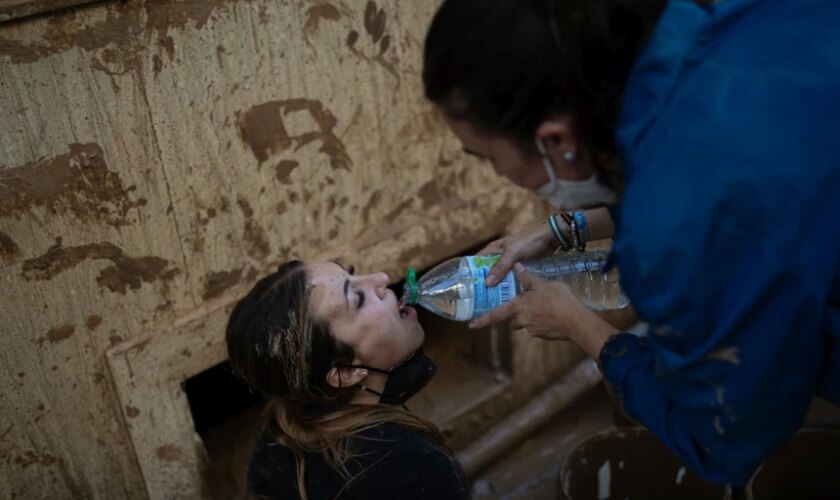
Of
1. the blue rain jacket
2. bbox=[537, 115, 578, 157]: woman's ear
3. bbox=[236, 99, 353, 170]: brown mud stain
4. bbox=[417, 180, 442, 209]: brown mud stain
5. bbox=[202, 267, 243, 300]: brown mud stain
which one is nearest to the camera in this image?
the blue rain jacket

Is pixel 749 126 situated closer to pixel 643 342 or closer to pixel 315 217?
pixel 643 342

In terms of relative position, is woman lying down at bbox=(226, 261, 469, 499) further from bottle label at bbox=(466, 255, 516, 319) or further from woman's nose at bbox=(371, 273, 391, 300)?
bottle label at bbox=(466, 255, 516, 319)

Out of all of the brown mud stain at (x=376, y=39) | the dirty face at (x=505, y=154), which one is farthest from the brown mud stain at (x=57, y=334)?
the dirty face at (x=505, y=154)

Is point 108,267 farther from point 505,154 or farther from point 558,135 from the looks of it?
point 558,135

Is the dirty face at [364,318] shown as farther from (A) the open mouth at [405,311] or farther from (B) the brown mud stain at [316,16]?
(B) the brown mud stain at [316,16]

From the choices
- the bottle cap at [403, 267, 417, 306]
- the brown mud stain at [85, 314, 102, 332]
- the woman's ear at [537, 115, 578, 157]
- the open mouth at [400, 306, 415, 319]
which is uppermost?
the woman's ear at [537, 115, 578, 157]

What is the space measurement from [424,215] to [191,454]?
4.17 feet

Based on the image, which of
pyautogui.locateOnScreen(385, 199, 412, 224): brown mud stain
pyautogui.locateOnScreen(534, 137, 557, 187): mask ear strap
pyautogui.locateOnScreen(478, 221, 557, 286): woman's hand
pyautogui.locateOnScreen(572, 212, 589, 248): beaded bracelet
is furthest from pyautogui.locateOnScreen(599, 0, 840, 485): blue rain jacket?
pyautogui.locateOnScreen(385, 199, 412, 224): brown mud stain

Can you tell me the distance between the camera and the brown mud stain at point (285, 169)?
2754 millimetres

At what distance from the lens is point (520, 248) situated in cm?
236

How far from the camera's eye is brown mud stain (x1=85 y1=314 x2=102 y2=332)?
2.49m

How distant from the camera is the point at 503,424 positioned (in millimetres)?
3832

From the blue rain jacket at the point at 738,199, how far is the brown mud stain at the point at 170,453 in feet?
6.28

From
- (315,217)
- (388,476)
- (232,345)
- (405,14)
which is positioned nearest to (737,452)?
(388,476)
